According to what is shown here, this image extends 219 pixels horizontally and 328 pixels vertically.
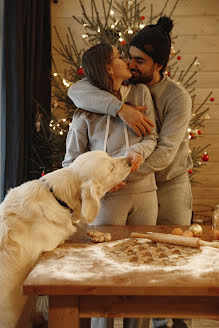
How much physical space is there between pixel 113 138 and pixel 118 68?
0.37 m

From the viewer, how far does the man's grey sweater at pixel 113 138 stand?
205 centimetres

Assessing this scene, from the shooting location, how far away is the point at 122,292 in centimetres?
Result: 118

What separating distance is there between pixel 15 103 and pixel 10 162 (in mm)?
550

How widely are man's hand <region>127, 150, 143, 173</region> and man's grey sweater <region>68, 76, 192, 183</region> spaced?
0.13 metres

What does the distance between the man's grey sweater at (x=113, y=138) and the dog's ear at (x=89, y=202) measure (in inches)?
16.3

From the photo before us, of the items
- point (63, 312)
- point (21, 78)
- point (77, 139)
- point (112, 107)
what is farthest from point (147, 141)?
point (21, 78)

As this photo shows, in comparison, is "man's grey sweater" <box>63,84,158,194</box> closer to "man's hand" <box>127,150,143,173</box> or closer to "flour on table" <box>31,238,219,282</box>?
"man's hand" <box>127,150,143,173</box>

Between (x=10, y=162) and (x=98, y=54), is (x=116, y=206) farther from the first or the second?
(x=10, y=162)

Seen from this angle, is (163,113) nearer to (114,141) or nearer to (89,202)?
(114,141)

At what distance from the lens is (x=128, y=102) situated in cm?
215

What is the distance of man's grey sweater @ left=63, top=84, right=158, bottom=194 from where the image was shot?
2.05 m

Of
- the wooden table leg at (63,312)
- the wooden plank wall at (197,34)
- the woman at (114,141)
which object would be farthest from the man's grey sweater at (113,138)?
the wooden plank wall at (197,34)

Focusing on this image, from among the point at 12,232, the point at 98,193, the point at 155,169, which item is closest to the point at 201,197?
the point at 155,169

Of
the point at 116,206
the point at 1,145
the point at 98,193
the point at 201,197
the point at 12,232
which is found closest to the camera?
the point at 12,232
